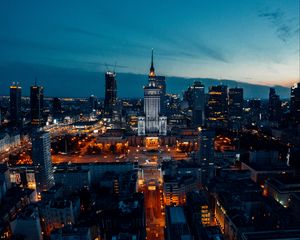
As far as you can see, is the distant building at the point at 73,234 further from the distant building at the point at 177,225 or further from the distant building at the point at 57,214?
the distant building at the point at 177,225

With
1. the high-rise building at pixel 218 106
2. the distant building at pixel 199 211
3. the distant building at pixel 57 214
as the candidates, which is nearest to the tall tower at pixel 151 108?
the high-rise building at pixel 218 106

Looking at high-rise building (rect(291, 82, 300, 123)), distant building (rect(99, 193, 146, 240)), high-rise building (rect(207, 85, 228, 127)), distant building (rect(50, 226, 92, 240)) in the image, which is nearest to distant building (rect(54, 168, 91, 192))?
distant building (rect(99, 193, 146, 240))

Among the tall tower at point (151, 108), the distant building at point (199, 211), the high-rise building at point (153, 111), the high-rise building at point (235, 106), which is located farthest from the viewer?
the high-rise building at point (235, 106)

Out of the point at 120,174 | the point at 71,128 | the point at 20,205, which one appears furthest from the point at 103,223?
the point at 71,128

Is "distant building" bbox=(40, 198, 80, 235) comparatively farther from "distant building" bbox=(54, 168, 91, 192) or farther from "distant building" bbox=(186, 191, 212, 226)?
"distant building" bbox=(186, 191, 212, 226)

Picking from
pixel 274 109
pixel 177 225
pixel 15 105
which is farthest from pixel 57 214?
pixel 274 109

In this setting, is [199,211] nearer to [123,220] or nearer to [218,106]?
[123,220]

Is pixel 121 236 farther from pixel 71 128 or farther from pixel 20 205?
pixel 71 128
